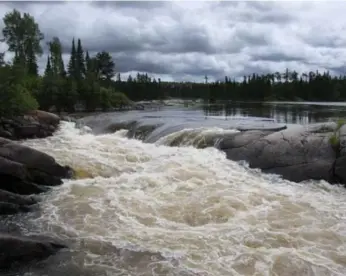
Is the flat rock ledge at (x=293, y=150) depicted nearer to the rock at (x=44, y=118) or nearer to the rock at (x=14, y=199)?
the rock at (x=14, y=199)

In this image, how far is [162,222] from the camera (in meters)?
10.9

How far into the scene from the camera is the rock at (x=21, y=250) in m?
8.12

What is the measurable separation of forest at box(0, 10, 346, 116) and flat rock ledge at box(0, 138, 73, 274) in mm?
11601

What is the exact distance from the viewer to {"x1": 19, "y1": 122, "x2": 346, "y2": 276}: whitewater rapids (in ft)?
27.5

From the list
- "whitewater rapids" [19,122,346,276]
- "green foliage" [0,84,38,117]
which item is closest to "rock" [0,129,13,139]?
"green foliage" [0,84,38,117]

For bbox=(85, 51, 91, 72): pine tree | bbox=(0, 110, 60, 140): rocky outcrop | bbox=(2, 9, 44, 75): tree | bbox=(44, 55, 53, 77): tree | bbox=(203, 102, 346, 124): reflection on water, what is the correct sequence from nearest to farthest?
1. bbox=(0, 110, 60, 140): rocky outcrop
2. bbox=(203, 102, 346, 124): reflection on water
3. bbox=(44, 55, 53, 77): tree
4. bbox=(2, 9, 44, 75): tree
5. bbox=(85, 51, 91, 72): pine tree

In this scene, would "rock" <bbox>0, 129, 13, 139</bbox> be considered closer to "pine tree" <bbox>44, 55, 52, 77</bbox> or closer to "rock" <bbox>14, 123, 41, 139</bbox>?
"rock" <bbox>14, 123, 41, 139</bbox>

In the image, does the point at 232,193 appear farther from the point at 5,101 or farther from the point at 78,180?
the point at 5,101

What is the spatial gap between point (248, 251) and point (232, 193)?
14.1 feet

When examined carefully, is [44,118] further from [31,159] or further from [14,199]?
[14,199]

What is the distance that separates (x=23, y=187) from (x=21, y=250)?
5.35 meters

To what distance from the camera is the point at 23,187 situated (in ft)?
43.7

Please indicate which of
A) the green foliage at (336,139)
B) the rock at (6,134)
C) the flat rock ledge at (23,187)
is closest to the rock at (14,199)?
the flat rock ledge at (23,187)

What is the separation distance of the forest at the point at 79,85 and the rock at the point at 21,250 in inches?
724
